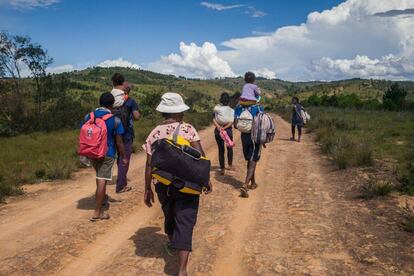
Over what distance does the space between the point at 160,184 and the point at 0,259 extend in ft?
7.17

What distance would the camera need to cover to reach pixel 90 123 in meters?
5.38

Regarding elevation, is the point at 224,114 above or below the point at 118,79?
below

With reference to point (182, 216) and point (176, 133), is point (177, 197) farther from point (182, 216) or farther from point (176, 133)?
point (176, 133)

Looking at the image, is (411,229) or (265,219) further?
(265,219)

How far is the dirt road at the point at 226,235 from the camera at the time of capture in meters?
4.14

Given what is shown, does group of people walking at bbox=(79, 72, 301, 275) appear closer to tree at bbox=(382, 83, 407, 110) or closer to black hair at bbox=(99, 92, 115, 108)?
black hair at bbox=(99, 92, 115, 108)

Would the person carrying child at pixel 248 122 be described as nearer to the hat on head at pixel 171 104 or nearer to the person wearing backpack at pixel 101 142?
the person wearing backpack at pixel 101 142

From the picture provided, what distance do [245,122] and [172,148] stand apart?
379 centimetres

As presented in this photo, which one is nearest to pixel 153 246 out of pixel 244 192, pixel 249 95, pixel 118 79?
pixel 244 192

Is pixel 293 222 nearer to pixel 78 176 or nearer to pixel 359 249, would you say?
pixel 359 249

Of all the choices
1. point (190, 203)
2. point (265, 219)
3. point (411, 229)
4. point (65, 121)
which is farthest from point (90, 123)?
point (65, 121)

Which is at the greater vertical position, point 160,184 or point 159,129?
point 159,129

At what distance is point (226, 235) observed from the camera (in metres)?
5.09

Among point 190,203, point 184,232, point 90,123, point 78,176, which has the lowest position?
point 78,176
